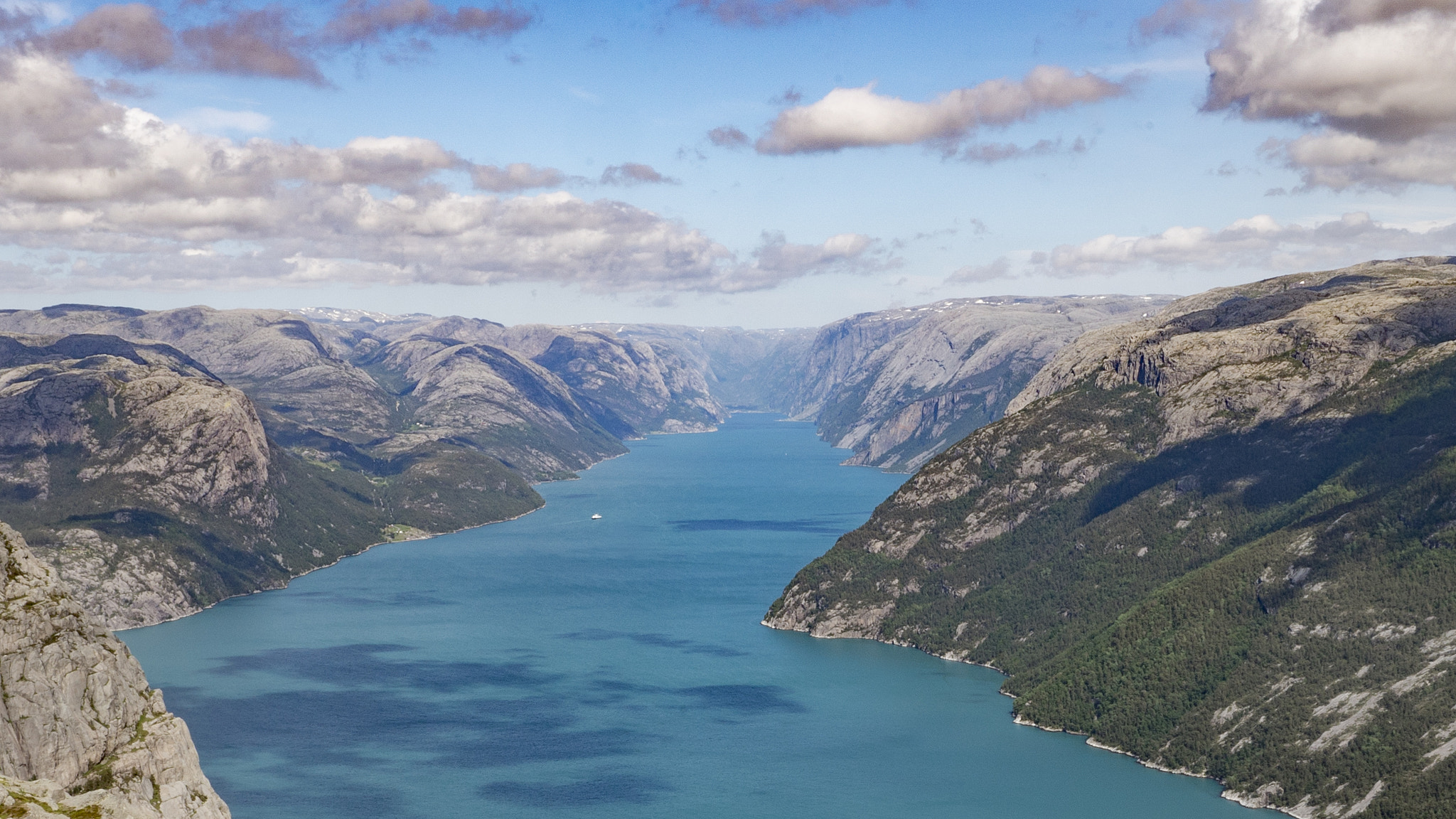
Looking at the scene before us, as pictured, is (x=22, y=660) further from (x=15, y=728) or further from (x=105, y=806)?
(x=105, y=806)

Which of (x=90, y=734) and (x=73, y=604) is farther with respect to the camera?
(x=73, y=604)

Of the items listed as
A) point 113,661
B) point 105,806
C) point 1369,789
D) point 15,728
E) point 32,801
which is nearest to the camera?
point 32,801

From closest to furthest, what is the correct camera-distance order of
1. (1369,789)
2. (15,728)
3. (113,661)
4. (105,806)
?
(105,806) < (15,728) < (113,661) < (1369,789)

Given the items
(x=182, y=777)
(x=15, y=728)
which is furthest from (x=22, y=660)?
(x=182, y=777)

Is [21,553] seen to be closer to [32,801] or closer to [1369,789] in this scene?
[32,801]

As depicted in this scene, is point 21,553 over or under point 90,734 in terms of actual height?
over

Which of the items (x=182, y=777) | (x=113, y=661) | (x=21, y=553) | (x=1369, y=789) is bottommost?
(x=1369, y=789)
